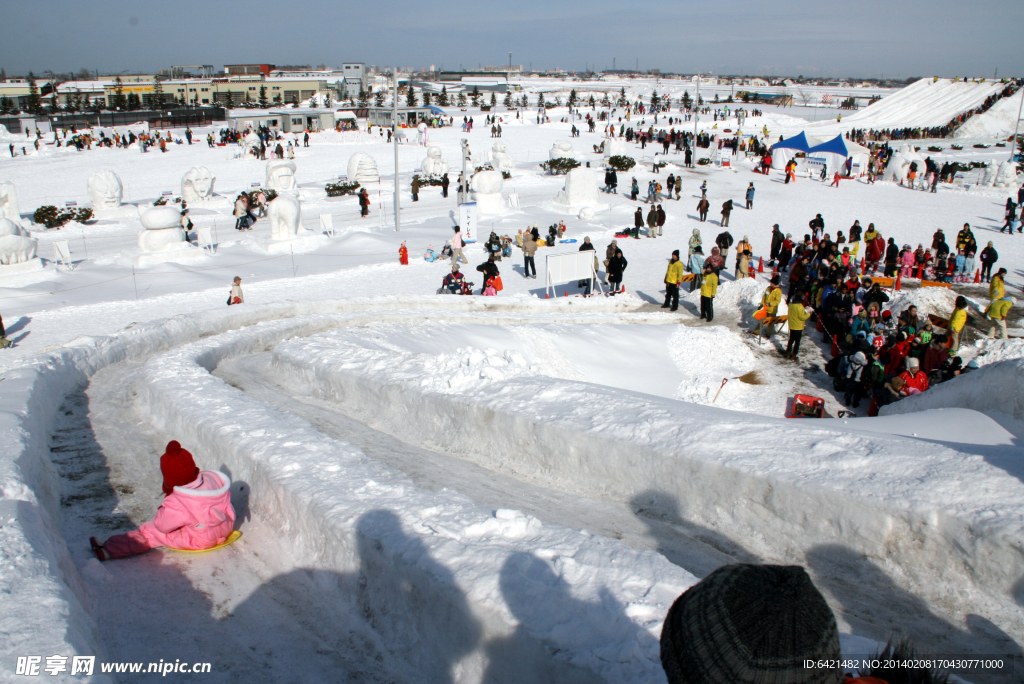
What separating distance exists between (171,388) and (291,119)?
2148 inches

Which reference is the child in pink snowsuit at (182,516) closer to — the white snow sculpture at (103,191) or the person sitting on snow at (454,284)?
the person sitting on snow at (454,284)

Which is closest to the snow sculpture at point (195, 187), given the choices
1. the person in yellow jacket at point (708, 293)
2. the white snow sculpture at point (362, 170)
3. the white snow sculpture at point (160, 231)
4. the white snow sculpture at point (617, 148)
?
the white snow sculpture at point (362, 170)

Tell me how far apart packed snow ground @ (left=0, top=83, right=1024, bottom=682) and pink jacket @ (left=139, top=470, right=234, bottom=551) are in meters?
0.18

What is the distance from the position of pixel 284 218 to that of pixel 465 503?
57.4 ft

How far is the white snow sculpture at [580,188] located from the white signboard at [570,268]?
10902 millimetres

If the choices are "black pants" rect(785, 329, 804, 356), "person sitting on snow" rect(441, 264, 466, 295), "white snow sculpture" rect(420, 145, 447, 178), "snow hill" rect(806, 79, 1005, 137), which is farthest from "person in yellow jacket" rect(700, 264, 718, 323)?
"snow hill" rect(806, 79, 1005, 137)

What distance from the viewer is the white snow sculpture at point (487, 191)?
84.0 ft

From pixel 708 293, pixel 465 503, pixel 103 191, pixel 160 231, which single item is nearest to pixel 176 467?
pixel 465 503

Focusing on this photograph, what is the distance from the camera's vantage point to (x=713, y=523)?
5367mm

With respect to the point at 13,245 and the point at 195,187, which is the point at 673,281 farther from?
the point at 195,187

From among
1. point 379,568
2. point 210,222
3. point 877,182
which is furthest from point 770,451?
point 877,182

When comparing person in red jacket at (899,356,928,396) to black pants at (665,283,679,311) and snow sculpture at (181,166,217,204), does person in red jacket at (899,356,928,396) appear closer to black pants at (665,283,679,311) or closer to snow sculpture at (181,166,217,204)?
black pants at (665,283,679,311)

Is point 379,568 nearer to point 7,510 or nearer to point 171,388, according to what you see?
point 7,510

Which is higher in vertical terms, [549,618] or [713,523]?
[549,618]
